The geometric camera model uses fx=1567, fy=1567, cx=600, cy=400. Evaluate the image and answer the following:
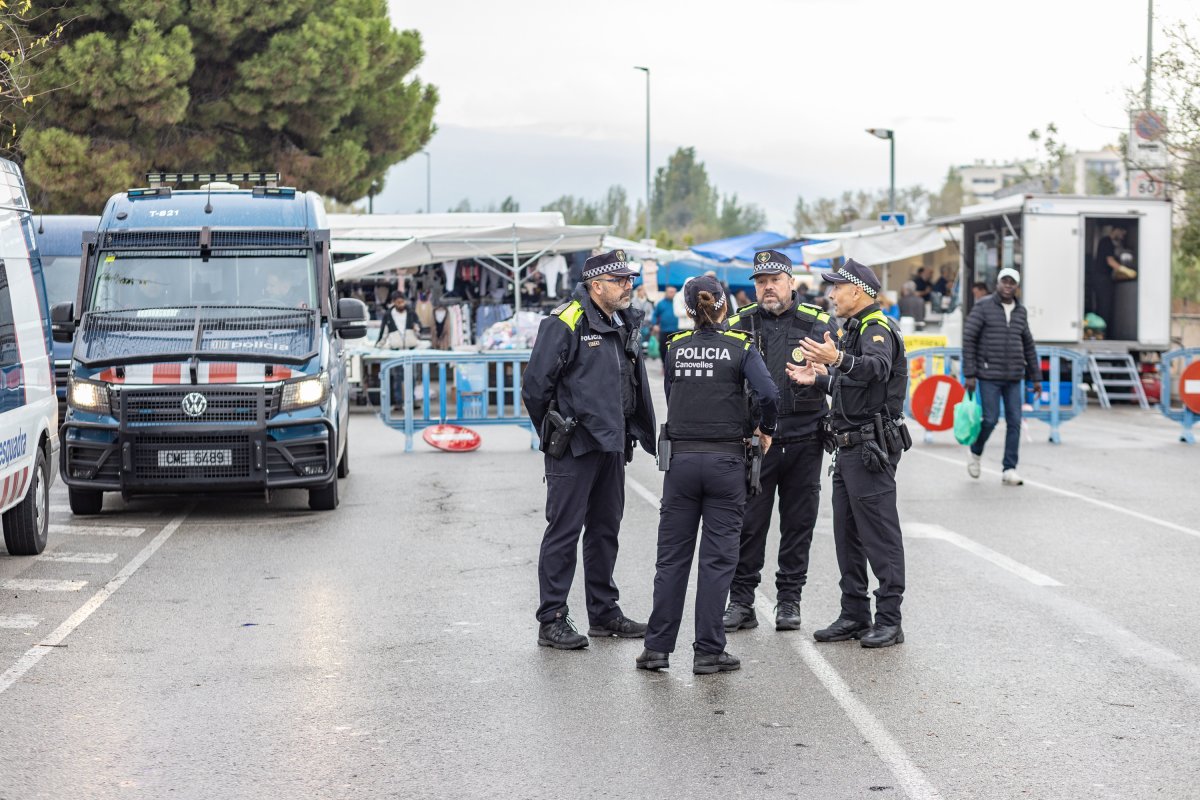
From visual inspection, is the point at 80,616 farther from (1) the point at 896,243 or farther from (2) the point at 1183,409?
(1) the point at 896,243

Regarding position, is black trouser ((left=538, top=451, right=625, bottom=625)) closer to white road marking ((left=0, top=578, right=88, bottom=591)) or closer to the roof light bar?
white road marking ((left=0, top=578, right=88, bottom=591))

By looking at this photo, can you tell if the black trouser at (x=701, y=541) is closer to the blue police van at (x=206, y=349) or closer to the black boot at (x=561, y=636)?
the black boot at (x=561, y=636)

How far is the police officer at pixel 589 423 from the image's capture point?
24.7 ft

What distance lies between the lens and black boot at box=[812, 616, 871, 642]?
776 centimetres

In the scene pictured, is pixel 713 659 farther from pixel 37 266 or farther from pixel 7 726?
pixel 37 266

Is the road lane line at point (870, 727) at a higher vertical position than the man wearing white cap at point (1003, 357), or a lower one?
lower

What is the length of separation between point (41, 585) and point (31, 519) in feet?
3.49

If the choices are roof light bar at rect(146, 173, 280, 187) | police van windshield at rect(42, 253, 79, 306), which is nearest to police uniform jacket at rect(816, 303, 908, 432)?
roof light bar at rect(146, 173, 280, 187)

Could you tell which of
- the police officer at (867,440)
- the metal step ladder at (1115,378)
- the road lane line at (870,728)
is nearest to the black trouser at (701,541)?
the road lane line at (870,728)

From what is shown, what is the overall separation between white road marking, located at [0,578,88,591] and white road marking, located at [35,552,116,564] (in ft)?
2.34

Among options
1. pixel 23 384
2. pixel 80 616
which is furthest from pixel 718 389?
pixel 23 384

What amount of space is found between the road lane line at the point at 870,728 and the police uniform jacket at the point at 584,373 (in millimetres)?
1368

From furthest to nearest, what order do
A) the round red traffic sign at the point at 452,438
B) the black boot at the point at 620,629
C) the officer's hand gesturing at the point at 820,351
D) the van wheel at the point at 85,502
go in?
the round red traffic sign at the point at 452,438 → the van wheel at the point at 85,502 → the black boot at the point at 620,629 → the officer's hand gesturing at the point at 820,351

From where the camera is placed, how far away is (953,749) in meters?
5.86
